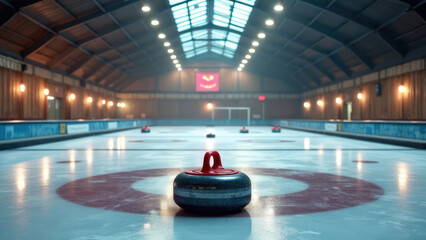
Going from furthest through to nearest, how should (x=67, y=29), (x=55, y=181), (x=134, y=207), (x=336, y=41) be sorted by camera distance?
(x=336, y=41) → (x=67, y=29) → (x=55, y=181) → (x=134, y=207)

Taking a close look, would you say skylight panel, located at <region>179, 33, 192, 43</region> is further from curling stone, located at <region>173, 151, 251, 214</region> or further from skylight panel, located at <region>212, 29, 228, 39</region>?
curling stone, located at <region>173, 151, 251, 214</region>

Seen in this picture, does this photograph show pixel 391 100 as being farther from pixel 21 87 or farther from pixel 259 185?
pixel 21 87

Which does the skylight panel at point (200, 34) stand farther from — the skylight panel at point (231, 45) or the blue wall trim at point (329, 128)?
the blue wall trim at point (329, 128)

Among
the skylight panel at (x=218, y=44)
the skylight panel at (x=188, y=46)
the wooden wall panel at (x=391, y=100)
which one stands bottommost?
the wooden wall panel at (x=391, y=100)

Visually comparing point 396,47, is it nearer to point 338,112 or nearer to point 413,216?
point 338,112

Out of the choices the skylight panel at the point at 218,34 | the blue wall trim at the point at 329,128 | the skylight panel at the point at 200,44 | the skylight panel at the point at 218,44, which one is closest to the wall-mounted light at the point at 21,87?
the blue wall trim at the point at 329,128

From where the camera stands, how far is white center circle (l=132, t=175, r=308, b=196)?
5.95 m

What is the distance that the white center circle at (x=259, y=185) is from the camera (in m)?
5.95

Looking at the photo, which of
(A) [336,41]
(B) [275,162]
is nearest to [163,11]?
(A) [336,41]

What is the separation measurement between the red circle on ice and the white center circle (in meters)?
0.16

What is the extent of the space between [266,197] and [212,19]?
3158 centimetres

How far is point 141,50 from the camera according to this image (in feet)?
118

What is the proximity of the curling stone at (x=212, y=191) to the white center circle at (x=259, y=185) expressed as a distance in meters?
1.30

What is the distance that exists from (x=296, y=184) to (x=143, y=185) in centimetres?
264
